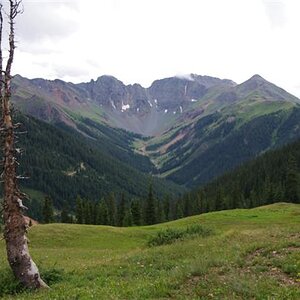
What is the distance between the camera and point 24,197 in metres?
20.4

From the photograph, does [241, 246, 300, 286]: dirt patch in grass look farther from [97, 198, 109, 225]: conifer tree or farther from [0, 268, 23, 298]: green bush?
[97, 198, 109, 225]: conifer tree

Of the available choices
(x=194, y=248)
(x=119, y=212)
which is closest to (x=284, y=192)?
(x=119, y=212)

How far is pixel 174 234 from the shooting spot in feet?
128

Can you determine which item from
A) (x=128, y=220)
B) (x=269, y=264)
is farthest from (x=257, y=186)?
(x=269, y=264)

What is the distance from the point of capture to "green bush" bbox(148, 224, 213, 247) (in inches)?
1495

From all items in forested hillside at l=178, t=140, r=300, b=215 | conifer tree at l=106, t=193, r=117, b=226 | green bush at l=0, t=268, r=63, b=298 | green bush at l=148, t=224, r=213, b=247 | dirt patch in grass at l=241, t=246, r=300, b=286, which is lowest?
conifer tree at l=106, t=193, r=117, b=226

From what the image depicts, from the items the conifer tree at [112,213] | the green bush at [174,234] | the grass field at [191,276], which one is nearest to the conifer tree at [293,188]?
the conifer tree at [112,213]

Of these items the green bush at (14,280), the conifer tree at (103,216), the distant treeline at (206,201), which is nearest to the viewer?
the green bush at (14,280)

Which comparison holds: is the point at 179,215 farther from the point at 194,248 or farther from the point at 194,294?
the point at 194,294

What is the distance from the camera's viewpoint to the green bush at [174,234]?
38.0 metres

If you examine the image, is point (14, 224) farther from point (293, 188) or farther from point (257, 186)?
point (257, 186)

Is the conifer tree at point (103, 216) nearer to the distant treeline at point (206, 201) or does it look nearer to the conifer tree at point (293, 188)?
the distant treeline at point (206, 201)

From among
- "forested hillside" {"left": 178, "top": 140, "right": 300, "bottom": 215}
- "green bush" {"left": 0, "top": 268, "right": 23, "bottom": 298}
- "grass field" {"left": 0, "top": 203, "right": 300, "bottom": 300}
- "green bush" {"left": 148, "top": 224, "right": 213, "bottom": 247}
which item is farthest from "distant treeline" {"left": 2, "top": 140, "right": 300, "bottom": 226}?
"green bush" {"left": 0, "top": 268, "right": 23, "bottom": 298}

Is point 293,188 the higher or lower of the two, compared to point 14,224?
lower
